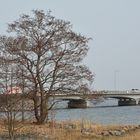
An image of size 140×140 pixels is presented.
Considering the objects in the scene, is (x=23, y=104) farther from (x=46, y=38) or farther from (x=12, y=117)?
(x=46, y=38)

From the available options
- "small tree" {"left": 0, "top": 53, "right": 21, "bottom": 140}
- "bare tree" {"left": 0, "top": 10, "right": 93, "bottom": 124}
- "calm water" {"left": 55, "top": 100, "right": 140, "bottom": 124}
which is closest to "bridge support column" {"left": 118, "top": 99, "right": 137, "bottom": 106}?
"calm water" {"left": 55, "top": 100, "right": 140, "bottom": 124}

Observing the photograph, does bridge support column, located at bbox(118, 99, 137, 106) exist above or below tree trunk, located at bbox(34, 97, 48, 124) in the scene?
above

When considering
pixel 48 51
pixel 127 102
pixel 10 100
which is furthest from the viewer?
pixel 127 102

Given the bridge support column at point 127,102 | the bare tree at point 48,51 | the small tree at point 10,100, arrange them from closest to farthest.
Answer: the small tree at point 10,100 < the bare tree at point 48,51 < the bridge support column at point 127,102

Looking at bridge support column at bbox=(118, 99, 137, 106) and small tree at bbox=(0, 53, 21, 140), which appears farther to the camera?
bridge support column at bbox=(118, 99, 137, 106)

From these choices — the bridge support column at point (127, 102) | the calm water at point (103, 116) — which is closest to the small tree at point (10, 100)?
the calm water at point (103, 116)

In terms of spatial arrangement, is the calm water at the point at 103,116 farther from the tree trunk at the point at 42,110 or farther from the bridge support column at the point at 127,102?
the bridge support column at the point at 127,102

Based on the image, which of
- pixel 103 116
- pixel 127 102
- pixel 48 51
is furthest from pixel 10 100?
pixel 127 102

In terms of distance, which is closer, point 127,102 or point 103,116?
point 103,116

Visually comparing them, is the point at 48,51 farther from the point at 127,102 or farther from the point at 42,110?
the point at 127,102

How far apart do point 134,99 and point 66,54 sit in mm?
100984

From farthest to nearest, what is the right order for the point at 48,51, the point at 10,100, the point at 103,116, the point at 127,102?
the point at 127,102, the point at 103,116, the point at 48,51, the point at 10,100

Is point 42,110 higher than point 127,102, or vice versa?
point 127,102

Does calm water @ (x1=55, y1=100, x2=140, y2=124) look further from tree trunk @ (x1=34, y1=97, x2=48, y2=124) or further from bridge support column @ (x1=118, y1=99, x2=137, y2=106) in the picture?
bridge support column @ (x1=118, y1=99, x2=137, y2=106)
